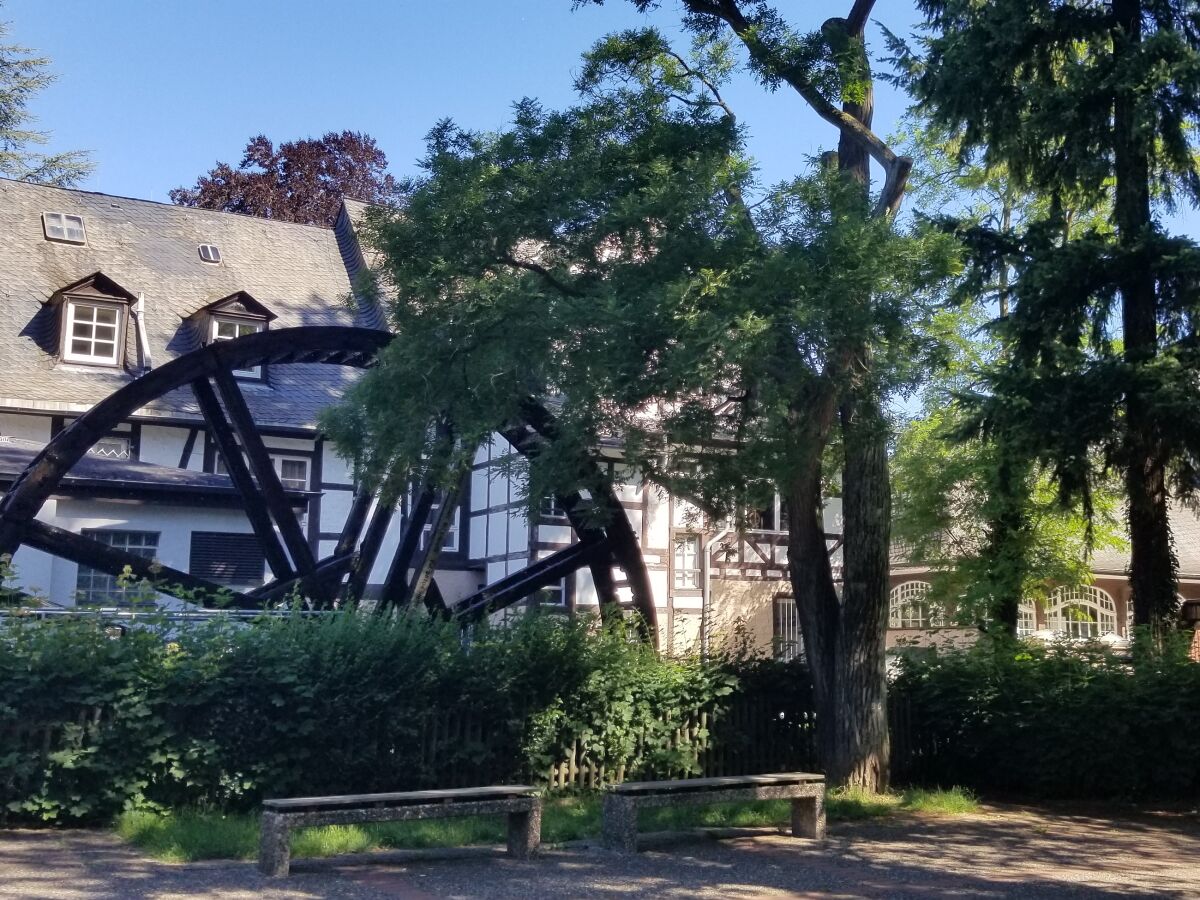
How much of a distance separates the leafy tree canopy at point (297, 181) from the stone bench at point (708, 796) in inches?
1109

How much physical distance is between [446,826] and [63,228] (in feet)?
62.0

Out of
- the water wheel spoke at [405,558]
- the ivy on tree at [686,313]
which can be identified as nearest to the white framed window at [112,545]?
the water wheel spoke at [405,558]

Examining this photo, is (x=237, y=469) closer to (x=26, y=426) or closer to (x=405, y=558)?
(x=405, y=558)

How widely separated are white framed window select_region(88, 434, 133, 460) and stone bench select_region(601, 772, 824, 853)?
14.2 metres

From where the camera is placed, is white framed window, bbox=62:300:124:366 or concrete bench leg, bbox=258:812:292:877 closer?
concrete bench leg, bbox=258:812:292:877

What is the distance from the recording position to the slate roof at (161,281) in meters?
22.4

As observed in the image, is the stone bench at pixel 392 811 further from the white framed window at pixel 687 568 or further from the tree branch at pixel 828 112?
the white framed window at pixel 687 568

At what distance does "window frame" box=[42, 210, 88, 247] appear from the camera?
2533cm

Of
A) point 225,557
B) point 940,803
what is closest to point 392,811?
point 940,803

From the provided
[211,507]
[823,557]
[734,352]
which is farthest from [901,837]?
[211,507]

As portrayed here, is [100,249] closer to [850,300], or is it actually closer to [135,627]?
[135,627]

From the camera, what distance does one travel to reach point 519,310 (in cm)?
1153

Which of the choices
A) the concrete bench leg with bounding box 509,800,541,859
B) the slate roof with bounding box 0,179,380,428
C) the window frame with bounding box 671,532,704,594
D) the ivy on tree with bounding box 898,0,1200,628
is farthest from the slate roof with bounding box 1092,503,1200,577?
the concrete bench leg with bounding box 509,800,541,859

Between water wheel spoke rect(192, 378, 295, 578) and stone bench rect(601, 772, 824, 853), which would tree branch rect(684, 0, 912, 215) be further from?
water wheel spoke rect(192, 378, 295, 578)
